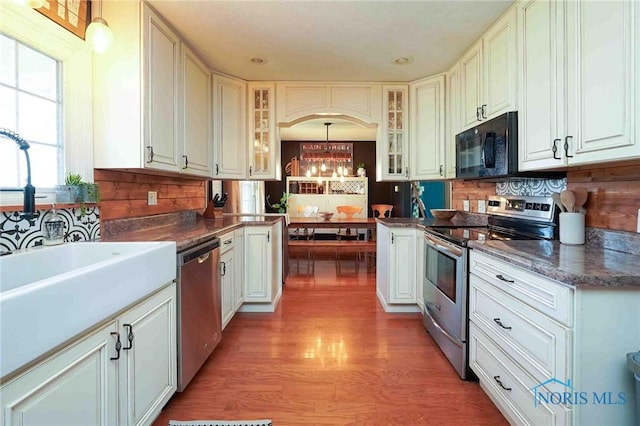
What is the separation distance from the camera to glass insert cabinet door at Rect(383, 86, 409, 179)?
348cm

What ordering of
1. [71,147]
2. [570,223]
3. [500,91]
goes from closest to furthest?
[570,223], [71,147], [500,91]

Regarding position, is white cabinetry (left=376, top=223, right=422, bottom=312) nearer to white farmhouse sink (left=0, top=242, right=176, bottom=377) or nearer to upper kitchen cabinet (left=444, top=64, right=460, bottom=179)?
upper kitchen cabinet (left=444, top=64, right=460, bottom=179)

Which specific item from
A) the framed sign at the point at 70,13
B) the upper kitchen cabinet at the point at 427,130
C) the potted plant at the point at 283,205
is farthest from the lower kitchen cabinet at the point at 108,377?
the potted plant at the point at 283,205

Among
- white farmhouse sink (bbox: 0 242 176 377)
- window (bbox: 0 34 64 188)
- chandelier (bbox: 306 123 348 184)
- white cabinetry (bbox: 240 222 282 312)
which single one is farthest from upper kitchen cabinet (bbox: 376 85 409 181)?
chandelier (bbox: 306 123 348 184)

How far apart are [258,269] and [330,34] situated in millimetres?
2099

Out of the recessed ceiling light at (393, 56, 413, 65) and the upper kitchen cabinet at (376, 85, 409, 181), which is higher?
the recessed ceiling light at (393, 56, 413, 65)

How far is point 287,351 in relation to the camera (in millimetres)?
2422

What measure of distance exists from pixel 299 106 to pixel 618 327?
3.04 metres

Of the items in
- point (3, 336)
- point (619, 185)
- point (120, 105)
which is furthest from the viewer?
point (120, 105)

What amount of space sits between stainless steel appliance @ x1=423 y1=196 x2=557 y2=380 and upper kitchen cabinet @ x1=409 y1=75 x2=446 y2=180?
77 cm

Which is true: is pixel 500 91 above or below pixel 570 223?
above

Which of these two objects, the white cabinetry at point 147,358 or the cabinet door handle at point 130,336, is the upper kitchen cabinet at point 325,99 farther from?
the cabinet door handle at point 130,336

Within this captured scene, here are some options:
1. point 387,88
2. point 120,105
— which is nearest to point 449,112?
point 387,88

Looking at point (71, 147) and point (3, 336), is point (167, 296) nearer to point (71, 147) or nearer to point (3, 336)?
point (3, 336)
